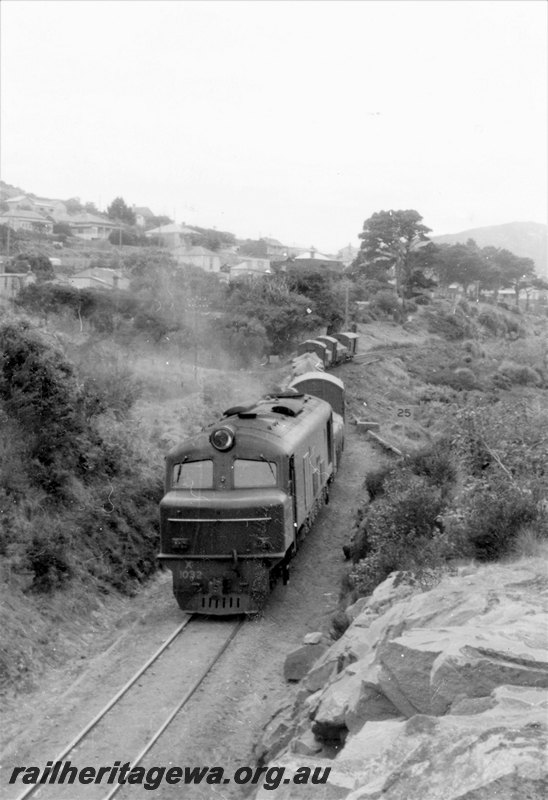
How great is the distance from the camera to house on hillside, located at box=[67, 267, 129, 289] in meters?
44.3

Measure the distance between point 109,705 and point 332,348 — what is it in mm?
32569

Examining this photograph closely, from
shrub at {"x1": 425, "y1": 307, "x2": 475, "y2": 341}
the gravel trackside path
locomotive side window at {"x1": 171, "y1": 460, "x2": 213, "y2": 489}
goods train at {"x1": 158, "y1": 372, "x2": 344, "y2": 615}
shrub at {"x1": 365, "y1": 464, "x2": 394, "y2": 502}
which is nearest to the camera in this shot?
the gravel trackside path

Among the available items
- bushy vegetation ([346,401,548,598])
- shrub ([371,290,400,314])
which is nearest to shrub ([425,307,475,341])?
shrub ([371,290,400,314])

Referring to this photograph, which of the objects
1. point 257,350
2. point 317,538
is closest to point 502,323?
point 257,350

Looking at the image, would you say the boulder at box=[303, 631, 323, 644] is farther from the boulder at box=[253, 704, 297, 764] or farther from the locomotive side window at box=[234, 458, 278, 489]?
the locomotive side window at box=[234, 458, 278, 489]

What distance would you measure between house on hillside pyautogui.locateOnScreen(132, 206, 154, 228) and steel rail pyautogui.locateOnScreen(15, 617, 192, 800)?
97.5m

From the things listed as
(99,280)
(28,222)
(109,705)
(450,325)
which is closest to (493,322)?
(450,325)

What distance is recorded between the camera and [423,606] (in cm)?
943

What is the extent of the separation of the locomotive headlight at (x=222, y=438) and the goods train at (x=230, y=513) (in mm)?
16

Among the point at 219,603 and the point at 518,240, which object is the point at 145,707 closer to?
the point at 219,603

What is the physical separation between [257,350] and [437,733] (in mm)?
38787

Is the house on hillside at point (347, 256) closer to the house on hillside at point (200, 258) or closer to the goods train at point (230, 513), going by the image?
the house on hillside at point (200, 258)

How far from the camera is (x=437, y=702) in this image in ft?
22.7

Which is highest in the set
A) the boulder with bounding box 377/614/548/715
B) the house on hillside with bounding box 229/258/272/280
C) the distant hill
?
the distant hill
